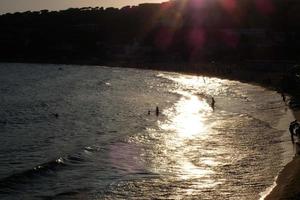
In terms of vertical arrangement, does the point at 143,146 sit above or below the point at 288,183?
below

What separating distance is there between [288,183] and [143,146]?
14.6 metres

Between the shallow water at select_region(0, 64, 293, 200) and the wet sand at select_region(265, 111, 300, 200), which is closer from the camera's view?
the wet sand at select_region(265, 111, 300, 200)

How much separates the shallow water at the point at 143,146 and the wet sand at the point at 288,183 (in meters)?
0.71

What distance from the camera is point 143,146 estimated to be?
3722 cm

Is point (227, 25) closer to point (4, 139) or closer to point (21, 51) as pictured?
point (21, 51)

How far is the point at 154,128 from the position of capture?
4581 cm

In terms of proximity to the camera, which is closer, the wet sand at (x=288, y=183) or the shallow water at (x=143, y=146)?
→ the wet sand at (x=288, y=183)

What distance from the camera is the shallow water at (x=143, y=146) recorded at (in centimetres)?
2617

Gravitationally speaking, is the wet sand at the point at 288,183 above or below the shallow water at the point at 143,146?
above

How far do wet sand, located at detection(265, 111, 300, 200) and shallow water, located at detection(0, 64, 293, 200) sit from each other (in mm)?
707

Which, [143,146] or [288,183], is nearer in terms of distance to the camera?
[288,183]

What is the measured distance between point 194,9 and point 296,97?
4899 inches

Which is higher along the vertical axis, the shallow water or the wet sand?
the wet sand

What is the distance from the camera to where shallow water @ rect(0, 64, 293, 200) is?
26172 millimetres
